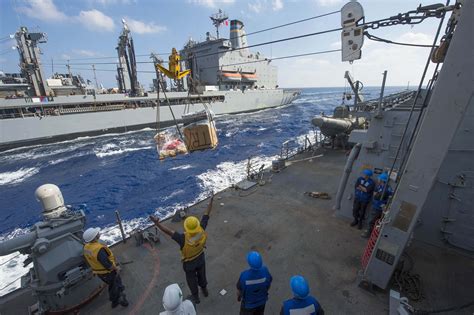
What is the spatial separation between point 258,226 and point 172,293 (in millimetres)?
5291

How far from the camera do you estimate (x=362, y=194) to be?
6.49 m

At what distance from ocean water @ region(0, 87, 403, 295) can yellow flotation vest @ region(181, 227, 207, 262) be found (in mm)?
7926

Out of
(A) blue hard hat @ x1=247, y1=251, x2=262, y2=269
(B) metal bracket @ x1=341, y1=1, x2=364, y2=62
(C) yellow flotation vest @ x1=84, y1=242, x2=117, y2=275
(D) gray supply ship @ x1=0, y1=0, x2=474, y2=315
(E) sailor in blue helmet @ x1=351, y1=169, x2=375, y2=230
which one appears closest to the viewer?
(A) blue hard hat @ x1=247, y1=251, x2=262, y2=269

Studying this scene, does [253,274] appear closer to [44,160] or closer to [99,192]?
[99,192]

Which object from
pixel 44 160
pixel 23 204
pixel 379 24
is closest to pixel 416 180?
pixel 379 24

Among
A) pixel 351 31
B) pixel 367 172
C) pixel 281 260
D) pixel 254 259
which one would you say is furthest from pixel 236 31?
pixel 254 259

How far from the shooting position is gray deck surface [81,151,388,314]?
15.3 ft

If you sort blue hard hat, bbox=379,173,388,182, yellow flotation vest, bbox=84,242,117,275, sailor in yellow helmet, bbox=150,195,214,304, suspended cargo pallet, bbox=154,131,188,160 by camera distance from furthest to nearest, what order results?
suspended cargo pallet, bbox=154,131,188,160 < blue hard hat, bbox=379,173,388,182 < yellow flotation vest, bbox=84,242,117,275 < sailor in yellow helmet, bbox=150,195,214,304

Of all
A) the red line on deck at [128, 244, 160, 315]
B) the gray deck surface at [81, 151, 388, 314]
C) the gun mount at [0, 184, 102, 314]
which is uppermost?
the gun mount at [0, 184, 102, 314]

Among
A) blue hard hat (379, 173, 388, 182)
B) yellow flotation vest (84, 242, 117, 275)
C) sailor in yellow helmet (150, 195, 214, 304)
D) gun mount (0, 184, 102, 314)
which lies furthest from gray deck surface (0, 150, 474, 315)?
blue hard hat (379, 173, 388, 182)

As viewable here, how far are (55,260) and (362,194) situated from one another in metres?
7.86

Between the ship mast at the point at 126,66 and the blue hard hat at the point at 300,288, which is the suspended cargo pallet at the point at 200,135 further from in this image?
the ship mast at the point at 126,66

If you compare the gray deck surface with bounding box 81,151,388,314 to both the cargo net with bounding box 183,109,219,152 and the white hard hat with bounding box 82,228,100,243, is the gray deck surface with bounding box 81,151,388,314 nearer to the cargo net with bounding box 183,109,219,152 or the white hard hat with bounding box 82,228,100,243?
the white hard hat with bounding box 82,228,100,243

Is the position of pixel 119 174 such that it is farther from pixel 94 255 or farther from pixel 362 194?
pixel 362 194
